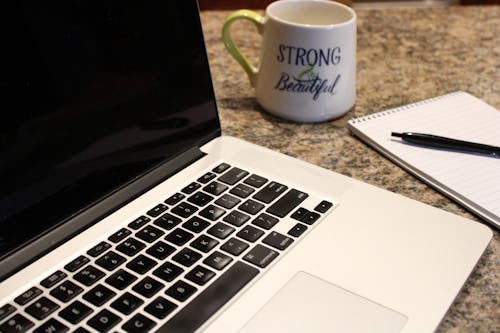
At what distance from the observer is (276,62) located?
689 millimetres

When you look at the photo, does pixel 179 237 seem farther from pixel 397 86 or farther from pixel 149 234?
pixel 397 86

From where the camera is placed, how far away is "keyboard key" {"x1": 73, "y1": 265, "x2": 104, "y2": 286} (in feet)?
1.43

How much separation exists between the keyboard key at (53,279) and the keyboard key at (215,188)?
0.54 feet

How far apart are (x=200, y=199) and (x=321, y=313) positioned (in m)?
0.17

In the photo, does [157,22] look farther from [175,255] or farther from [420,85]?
[420,85]

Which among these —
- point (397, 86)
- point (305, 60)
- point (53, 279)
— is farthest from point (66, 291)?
point (397, 86)

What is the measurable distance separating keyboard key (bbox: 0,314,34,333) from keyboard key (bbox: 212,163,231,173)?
24cm

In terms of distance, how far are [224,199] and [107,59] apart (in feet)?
0.59

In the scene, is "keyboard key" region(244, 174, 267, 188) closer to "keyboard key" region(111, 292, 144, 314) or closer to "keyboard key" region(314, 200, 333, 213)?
"keyboard key" region(314, 200, 333, 213)

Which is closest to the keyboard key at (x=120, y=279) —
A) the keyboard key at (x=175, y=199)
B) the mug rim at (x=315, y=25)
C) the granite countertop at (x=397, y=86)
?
the keyboard key at (x=175, y=199)

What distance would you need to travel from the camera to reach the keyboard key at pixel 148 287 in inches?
16.8

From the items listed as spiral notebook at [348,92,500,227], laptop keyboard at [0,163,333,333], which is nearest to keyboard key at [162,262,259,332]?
laptop keyboard at [0,163,333,333]

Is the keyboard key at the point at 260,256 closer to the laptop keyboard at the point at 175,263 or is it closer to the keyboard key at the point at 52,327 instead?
the laptop keyboard at the point at 175,263

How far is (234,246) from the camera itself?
48cm
